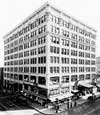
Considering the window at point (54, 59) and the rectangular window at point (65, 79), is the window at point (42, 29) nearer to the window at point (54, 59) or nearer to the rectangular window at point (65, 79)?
the window at point (54, 59)

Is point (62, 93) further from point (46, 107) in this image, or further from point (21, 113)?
point (21, 113)

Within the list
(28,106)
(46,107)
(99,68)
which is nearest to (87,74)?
(46,107)

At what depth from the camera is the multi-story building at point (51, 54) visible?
3238cm

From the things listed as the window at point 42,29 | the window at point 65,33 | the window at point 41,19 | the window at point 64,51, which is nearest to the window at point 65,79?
the window at point 64,51

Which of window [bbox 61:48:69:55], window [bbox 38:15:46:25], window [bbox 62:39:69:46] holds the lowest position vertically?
window [bbox 61:48:69:55]

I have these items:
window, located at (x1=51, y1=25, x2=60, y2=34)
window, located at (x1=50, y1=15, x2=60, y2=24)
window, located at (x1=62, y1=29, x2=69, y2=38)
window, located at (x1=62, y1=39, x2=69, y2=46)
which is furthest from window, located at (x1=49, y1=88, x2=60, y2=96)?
window, located at (x1=50, y1=15, x2=60, y2=24)

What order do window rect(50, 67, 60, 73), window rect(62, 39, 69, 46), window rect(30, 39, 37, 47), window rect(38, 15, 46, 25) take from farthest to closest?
window rect(30, 39, 37, 47) → window rect(62, 39, 69, 46) → window rect(38, 15, 46, 25) → window rect(50, 67, 60, 73)

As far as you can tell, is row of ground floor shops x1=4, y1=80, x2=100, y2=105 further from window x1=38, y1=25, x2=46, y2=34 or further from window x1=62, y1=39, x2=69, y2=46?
window x1=38, y1=25, x2=46, y2=34

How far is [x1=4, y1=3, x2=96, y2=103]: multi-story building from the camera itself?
32375mm

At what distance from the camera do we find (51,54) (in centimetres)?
3250

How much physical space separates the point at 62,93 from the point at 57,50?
44.5 ft

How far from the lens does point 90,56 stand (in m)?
50.5

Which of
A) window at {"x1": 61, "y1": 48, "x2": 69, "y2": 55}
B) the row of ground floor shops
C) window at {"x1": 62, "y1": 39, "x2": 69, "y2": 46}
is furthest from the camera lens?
window at {"x1": 62, "y1": 39, "x2": 69, "y2": 46}

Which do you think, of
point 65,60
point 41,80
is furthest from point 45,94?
point 65,60
